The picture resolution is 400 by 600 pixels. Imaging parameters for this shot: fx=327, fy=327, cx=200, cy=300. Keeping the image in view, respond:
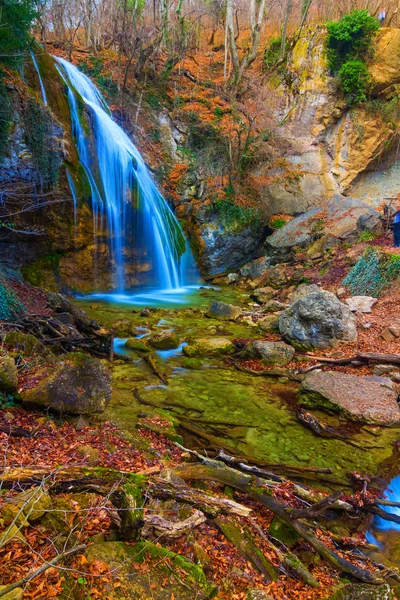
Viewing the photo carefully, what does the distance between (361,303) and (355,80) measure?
15.2 meters

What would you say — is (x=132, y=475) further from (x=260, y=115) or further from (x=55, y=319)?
(x=260, y=115)

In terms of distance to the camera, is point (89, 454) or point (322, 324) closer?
point (89, 454)

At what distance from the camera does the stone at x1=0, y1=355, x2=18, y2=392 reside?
3530 millimetres

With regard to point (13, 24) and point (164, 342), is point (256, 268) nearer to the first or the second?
point (164, 342)

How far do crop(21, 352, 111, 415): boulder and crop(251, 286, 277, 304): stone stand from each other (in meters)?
9.02

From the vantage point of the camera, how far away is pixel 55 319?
6.53 metres

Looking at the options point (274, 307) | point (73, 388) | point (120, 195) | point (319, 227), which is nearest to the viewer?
point (73, 388)

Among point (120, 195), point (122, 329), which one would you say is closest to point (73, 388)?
point (122, 329)

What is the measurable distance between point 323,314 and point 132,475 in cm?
622

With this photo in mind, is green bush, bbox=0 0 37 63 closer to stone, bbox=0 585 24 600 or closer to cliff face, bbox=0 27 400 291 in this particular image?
cliff face, bbox=0 27 400 291

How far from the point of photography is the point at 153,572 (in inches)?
72.0

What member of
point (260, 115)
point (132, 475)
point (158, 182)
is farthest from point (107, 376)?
point (260, 115)

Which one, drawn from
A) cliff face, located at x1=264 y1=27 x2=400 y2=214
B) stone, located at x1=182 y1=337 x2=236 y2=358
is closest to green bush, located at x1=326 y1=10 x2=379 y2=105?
cliff face, located at x1=264 y1=27 x2=400 y2=214

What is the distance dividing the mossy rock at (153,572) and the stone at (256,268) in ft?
46.4
